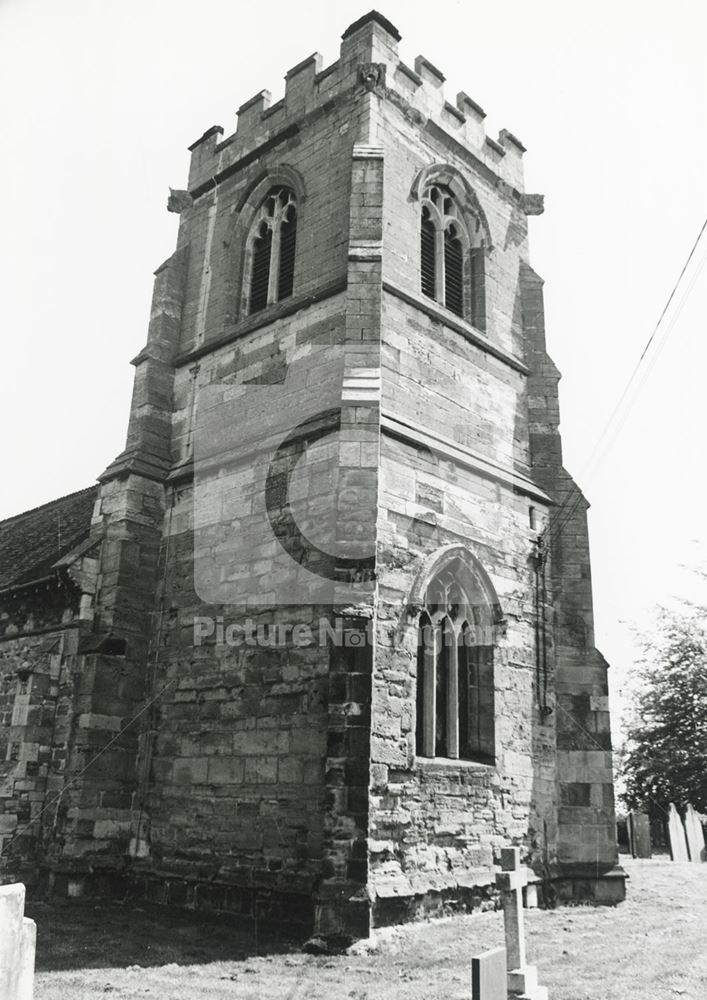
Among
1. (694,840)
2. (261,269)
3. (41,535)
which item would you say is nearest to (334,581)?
(261,269)

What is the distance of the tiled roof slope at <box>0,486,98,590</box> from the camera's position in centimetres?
1552

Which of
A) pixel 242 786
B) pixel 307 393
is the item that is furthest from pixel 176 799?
pixel 307 393

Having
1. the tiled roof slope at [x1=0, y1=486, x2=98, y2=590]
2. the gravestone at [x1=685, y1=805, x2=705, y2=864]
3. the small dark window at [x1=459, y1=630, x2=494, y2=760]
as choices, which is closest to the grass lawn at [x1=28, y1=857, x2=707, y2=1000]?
the small dark window at [x1=459, y1=630, x2=494, y2=760]

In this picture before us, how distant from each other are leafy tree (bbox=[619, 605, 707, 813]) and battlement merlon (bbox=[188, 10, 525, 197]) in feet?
57.4

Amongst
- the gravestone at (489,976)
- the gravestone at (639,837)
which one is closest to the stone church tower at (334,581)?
the gravestone at (489,976)

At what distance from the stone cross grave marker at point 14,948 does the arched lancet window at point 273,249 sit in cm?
1112

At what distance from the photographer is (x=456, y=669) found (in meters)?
11.2

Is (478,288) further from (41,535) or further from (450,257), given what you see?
(41,535)

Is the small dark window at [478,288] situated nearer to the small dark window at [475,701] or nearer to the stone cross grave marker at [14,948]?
the small dark window at [475,701]

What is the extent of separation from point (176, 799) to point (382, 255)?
322 inches

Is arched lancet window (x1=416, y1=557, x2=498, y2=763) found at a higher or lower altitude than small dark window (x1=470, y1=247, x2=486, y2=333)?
lower

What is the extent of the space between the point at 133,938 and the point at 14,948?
5.91 m

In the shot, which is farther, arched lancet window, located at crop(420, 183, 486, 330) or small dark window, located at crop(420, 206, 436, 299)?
arched lancet window, located at crop(420, 183, 486, 330)

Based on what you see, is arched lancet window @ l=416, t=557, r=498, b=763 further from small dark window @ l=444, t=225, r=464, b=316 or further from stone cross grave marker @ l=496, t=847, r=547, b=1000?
small dark window @ l=444, t=225, r=464, b=316
